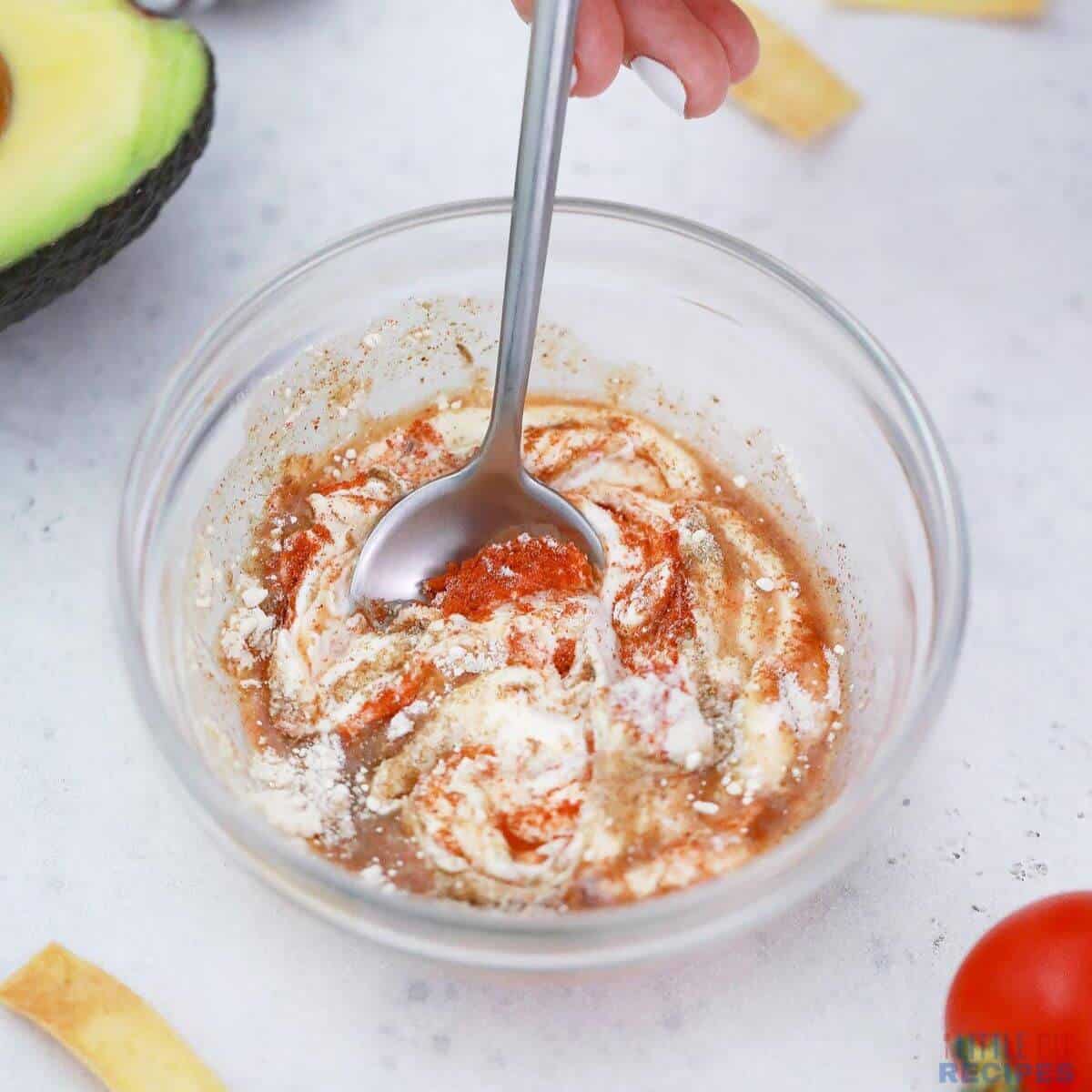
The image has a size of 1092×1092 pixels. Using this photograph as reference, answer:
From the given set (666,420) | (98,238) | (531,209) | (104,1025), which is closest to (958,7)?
(666,420)

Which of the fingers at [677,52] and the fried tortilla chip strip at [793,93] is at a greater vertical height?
the fingers at [677,52]

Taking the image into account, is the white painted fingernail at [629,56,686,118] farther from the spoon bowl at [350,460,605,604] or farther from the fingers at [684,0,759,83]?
the spoon bowl at [350,460,605,604]

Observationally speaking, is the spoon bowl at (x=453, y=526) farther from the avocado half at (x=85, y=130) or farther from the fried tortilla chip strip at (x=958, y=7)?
the fried tortilla chip strip at (x=958, y=7)

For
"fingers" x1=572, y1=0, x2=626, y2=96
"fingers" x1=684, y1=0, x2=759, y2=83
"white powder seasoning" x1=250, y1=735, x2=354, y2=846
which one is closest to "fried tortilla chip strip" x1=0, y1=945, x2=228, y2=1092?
"white powder seasoning" x1=250, y1=735, x2=354, y2=846

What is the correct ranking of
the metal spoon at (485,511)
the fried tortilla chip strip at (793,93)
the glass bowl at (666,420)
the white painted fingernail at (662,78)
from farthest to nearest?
1. the fried tortilla chip strip at (793,93)
2. the white painted fingernail at (662,78)
3. the metal spoon at (485,511)
4. the glass bowl at (666,420)

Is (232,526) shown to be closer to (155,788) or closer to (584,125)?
(155,788)

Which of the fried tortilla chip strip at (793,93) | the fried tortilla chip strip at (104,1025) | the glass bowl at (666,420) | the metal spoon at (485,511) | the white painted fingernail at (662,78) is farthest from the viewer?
the fried tortilla chip strip at (793,93)

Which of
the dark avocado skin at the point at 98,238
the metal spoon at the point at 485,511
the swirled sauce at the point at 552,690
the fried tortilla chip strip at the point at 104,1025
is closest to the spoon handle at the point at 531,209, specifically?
the metal spoon at the point at 485,511
